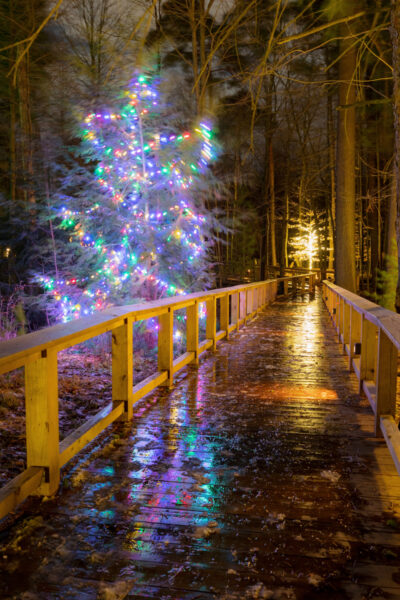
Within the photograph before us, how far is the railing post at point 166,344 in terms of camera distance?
5375 mm

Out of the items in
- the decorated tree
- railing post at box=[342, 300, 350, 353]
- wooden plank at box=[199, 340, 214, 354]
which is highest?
the decorated tree

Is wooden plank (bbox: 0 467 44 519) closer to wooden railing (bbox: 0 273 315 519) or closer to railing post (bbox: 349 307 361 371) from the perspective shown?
wooden railing (bbox: 0 273 315 519)

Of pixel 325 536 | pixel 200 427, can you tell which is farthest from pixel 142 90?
pixel 325 536

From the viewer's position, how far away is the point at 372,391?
4402 millimetres

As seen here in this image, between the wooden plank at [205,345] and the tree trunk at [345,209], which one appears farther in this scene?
the tree trunk at [345,209]

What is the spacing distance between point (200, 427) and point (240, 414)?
0.56 metres

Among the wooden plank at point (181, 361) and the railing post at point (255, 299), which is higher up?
the railing post at point (255, 299)

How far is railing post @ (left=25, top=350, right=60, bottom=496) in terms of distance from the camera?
2664 millimetres

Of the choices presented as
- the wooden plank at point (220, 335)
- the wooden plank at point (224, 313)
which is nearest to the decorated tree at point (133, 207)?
the wooden plank at point (224, 313)

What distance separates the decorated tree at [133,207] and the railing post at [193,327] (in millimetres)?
2435

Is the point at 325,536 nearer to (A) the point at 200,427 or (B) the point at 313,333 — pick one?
(A) the point at 200,427

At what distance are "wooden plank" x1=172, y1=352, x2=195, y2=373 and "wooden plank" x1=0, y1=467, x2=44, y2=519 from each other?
3.13 meters

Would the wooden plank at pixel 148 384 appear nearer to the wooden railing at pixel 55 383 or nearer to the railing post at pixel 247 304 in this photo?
the wooden railing at pixel 55 383

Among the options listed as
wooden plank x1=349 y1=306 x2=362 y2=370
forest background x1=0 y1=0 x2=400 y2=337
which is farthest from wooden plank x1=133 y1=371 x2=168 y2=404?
forest background x1=0 y1=0 x2=400 y2=337
